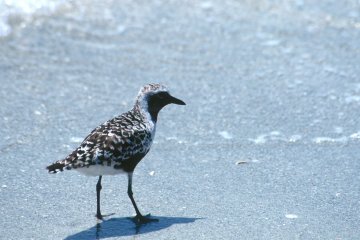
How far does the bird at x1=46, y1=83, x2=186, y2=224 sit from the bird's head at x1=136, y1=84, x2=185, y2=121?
81mm

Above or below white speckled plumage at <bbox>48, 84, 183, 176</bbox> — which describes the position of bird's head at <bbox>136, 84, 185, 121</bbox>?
above

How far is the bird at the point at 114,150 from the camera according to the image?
5480 mm

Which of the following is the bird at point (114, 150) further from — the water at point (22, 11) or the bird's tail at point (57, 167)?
the water at point (22, 11)

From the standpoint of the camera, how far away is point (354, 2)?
426 inches

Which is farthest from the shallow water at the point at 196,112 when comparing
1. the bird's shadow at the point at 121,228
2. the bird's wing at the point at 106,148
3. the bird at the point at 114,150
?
the bird's wing at the point at 106,148

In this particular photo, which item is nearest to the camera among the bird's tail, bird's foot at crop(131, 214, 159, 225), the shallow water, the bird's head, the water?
the bird's tail

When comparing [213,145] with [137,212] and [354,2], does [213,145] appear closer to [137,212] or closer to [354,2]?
[137,212]

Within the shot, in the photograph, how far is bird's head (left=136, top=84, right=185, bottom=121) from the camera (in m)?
6.08

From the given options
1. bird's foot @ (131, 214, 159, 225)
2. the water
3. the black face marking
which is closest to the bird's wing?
the black face marking

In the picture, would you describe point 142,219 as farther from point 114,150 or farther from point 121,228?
point 114,150

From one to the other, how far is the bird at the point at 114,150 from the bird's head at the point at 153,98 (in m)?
0.08

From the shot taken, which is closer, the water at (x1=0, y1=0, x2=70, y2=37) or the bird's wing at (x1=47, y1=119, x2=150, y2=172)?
the bird's wing at (x1=47, y1=119, x2=150, y2=172)

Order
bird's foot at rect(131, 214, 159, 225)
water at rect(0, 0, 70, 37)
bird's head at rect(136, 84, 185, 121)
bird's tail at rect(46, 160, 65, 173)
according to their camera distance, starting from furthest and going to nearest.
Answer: water at rect(0, 0, 70, 37) < bird's head at rect(136, 84, 185, 121) < bird's foot at rect(131, 214, 159, 225) < bird's tail at rect(46, 160, 65, 173)

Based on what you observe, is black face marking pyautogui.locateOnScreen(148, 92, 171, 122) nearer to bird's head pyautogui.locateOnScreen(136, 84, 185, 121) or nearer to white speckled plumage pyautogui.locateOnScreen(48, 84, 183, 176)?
bird's head pyautogui.locateOnScreen(136, 84, 185, 121)
